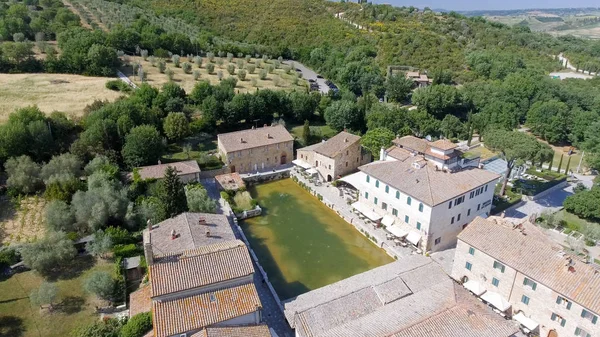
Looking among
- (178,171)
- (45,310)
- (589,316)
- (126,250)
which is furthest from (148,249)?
(589,316)

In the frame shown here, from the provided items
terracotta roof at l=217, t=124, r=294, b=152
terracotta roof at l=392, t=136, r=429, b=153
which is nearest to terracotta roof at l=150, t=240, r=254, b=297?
terracotta roof at l=217, t=124, r=294, b=152

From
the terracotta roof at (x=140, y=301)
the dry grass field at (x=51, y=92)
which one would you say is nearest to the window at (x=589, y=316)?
the terracotta roof at (x=140, y=301)

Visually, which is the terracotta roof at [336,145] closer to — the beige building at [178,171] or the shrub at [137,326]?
the beige building at [178,171]

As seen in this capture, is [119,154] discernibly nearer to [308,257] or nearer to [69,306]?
[69,306]

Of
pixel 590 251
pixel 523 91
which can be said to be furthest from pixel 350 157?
pixel 523 91

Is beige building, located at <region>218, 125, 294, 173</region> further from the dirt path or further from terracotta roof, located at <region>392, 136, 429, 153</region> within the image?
the dirt path

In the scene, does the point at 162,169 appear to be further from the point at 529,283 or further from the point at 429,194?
the point at 529,283
